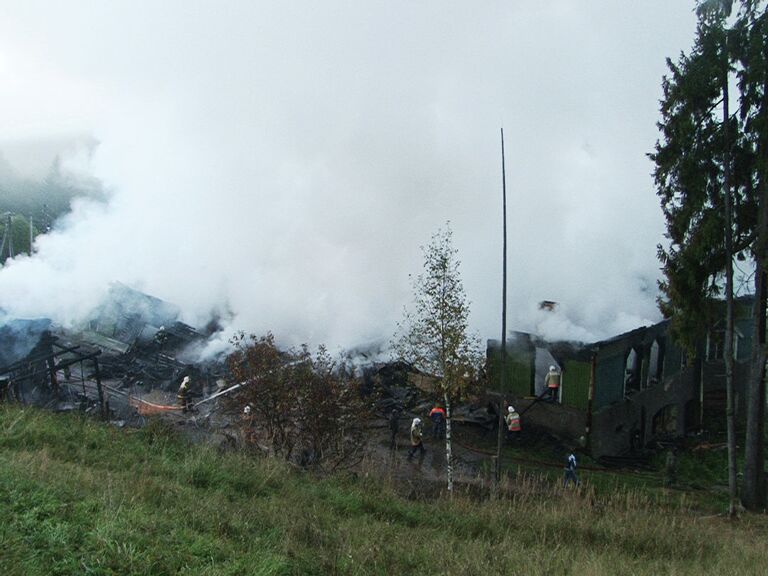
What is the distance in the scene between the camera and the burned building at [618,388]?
18.5 meters

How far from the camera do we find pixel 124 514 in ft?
18.3

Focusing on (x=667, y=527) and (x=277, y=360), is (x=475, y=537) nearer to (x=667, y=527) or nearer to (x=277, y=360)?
(x=667, y=527)

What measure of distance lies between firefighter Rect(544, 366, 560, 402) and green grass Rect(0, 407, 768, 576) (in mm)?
8377

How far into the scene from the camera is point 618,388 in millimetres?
19250

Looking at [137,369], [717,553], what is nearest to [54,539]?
[717,553]

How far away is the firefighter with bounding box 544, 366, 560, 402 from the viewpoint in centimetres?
1906

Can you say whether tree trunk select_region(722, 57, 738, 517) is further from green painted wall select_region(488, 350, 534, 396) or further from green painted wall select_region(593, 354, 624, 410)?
green painted wall select_region(488, 350, 534, 396)

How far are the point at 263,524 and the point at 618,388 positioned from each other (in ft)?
50.3

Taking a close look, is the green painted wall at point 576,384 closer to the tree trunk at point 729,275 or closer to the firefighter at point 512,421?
the firefighter at point 512,421

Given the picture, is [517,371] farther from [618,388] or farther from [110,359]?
[110,359]

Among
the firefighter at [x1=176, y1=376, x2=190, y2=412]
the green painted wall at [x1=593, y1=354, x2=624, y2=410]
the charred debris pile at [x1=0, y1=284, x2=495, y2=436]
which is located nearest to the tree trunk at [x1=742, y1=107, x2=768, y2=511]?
the green painted wall at [x1=593, y1=354, x2=624, y2=410]

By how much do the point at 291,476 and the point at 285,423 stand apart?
3.00 m

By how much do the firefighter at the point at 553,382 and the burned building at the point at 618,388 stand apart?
15cm

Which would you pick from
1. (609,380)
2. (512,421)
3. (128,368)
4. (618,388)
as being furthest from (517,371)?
(128,368)
